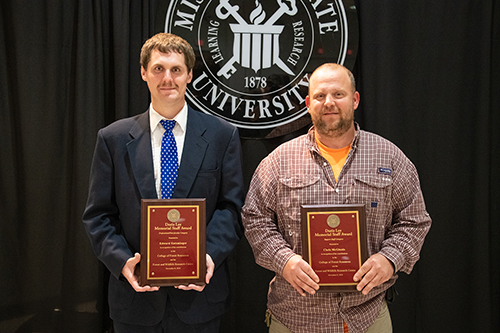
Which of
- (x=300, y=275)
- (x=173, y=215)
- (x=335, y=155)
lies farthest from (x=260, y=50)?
(x=300, y=275)

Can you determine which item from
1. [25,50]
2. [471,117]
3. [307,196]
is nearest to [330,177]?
[307,196]

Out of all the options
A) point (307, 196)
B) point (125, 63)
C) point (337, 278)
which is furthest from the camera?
point (125, 63)

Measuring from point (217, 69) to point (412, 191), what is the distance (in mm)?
1427

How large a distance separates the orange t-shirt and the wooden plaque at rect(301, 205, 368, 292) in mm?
317

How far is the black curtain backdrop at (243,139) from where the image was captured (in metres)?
2.68

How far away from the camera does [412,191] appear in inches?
74.6

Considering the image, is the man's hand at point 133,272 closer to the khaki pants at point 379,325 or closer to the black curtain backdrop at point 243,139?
the khaki pants at point 379,325

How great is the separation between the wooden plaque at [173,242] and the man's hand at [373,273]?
625 millimetres

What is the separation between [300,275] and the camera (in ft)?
5.67

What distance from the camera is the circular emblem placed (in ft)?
8.84

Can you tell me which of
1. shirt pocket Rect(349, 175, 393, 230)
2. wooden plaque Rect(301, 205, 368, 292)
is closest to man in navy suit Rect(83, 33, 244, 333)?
wooden plaque Rect(301, 205, 368, 292)

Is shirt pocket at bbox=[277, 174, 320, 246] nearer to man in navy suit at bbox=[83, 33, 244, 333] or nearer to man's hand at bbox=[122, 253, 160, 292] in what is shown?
man in navy suit at bbox=[83, 33, 244, 333]

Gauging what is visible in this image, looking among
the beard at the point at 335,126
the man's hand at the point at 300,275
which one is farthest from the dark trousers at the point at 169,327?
the beard at the point at 335,126

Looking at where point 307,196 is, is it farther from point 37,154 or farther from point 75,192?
point 37,154
